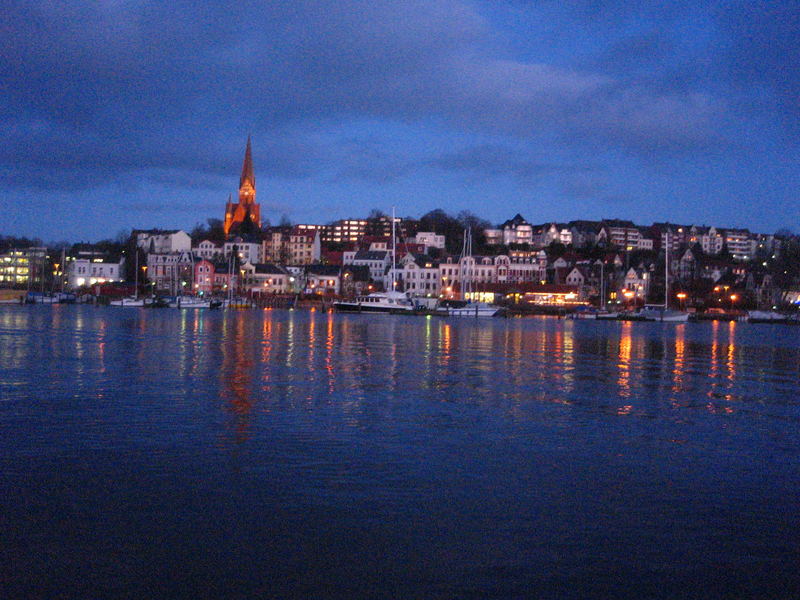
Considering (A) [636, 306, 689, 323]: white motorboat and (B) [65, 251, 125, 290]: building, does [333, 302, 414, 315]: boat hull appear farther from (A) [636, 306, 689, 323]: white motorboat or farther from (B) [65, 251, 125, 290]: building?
(B) [65, 251, 125, 290]: building

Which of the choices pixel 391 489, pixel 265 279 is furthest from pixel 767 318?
pixel 391 489

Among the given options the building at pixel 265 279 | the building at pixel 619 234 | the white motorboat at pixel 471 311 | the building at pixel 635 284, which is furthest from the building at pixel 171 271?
the building at pixel 619 234

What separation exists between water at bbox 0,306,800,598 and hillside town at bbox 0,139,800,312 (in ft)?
313

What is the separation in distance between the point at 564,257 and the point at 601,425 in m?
143

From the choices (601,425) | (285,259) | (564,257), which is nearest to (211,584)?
(601,425)

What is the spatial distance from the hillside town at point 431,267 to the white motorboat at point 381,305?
884 cm

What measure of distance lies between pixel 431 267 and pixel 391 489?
419 ft

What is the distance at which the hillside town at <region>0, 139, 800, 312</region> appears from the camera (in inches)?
5330

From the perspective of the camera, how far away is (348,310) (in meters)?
106

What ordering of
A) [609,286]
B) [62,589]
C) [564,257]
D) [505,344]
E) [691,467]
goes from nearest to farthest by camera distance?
[62,589]
[691,467]
[505,344]
[609,286]
[564,257]

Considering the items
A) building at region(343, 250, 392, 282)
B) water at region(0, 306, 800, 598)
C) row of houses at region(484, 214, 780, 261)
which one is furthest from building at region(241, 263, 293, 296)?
water at region(0, 306, 800, 598)

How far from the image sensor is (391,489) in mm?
11867

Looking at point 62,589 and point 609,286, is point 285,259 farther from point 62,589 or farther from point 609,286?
point 62,589

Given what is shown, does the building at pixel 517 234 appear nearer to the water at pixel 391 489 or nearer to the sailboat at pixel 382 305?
the sailboat at pixel 382 305
